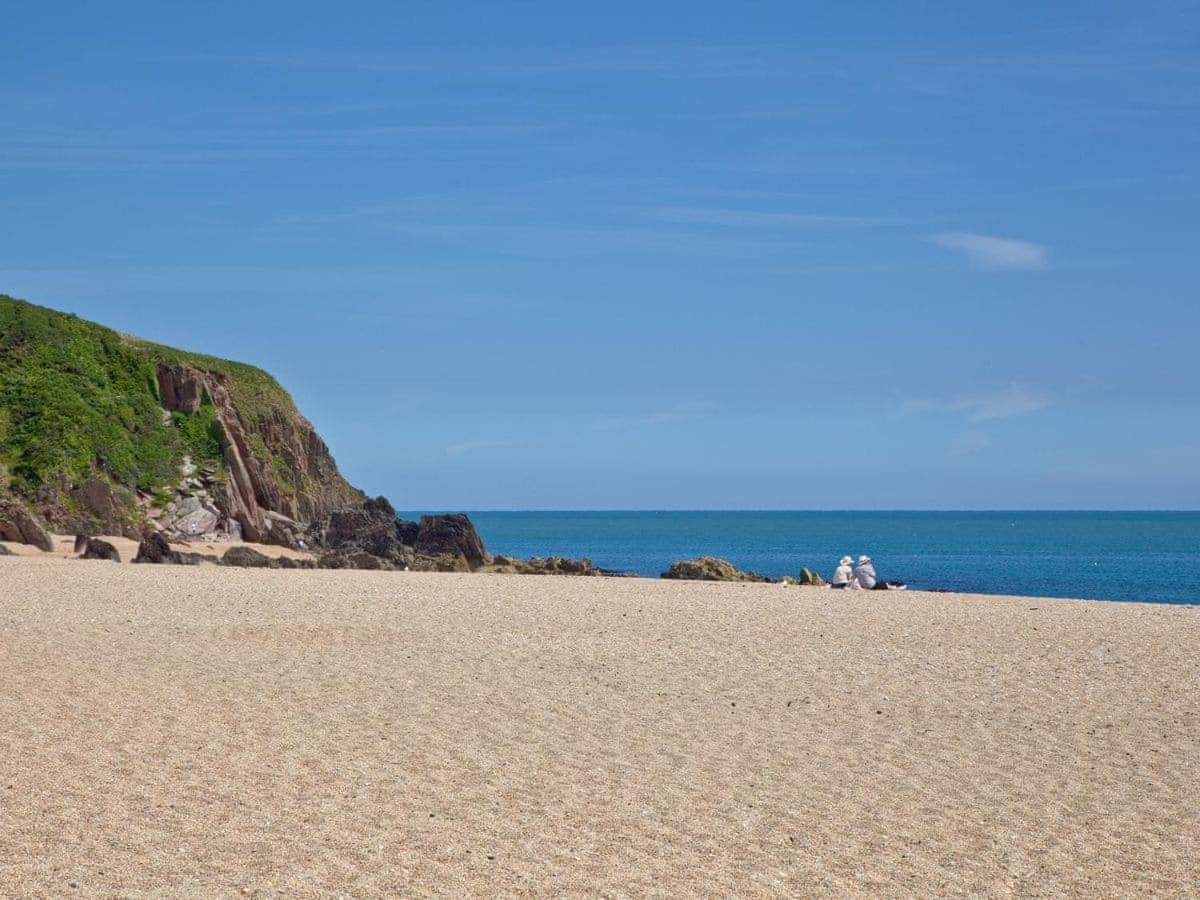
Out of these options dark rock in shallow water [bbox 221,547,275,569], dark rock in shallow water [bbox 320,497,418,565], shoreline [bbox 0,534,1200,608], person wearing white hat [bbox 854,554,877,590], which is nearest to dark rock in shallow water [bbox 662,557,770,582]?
shoreline [bbox 0,534,1200,608]

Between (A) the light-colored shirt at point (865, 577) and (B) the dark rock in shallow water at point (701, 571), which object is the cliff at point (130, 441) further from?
(A) the light-colored shirt at point (865, 577)

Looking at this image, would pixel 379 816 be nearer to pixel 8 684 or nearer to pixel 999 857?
pixel 999 857

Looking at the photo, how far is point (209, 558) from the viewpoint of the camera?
34.6 m

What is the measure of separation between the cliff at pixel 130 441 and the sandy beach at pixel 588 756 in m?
24.9

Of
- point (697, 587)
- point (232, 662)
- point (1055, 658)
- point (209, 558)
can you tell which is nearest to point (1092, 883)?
point (1055, 658)

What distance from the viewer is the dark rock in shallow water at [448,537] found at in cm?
4925

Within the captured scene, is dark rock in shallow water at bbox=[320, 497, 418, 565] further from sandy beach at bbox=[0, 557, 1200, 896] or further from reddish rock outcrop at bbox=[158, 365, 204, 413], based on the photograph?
sandy beach at bbox=[0, 557, 1200, 896]

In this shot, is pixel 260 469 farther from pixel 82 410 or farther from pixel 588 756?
pixel 588 756

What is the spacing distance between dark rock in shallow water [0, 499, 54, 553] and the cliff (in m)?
6.10

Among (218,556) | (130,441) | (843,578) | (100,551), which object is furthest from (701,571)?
(130,441)

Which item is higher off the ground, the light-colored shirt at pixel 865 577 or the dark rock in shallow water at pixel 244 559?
the light-colored shirt at pixel 865 577

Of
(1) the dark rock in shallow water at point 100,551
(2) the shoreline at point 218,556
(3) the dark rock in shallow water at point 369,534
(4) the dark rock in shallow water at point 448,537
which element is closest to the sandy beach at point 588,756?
(2) the shoreline at point 218,556

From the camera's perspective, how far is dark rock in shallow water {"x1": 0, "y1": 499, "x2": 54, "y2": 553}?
34.1 metres

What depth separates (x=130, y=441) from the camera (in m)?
48.0
